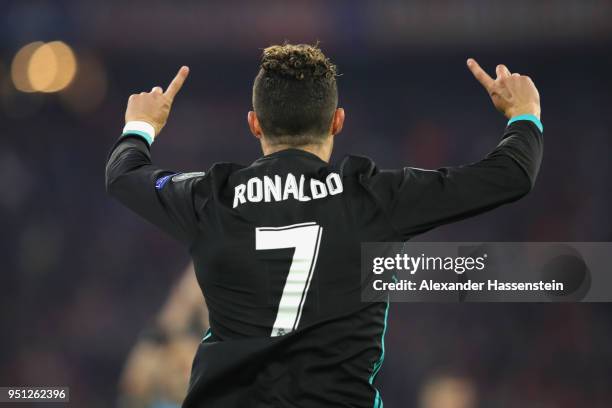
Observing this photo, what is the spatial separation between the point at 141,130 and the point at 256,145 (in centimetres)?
456

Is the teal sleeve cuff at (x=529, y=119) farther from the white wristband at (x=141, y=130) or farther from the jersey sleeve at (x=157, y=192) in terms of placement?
the white wristband at (x=141, y=130)

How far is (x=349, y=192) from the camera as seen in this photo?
135cm

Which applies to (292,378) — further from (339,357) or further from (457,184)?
(457,184)

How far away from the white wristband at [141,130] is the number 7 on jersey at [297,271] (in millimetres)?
515

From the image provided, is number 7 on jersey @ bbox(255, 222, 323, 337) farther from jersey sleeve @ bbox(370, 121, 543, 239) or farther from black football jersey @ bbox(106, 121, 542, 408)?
jersey sleeve @ bbox(370, 121, 543, 239)

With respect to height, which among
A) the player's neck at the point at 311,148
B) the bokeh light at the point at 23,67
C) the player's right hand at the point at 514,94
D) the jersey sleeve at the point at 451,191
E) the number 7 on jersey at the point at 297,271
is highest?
the bokeh light at the point at 23,67

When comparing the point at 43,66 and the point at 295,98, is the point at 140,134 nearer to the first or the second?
the point at 295,98

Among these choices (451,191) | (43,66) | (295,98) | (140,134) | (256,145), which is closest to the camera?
(451,191)

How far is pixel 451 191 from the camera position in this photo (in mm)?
1313

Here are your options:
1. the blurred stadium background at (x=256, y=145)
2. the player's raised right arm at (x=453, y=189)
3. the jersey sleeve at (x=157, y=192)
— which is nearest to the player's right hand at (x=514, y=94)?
the player's raised right arm at (x=453, y=189)

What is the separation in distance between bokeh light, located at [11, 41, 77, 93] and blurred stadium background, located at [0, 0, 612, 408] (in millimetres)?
14

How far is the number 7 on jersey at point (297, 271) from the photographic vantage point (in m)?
1.31

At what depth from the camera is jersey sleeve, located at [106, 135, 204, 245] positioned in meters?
1.42

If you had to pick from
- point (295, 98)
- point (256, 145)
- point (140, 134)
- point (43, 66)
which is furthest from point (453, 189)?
point (43, 66)
